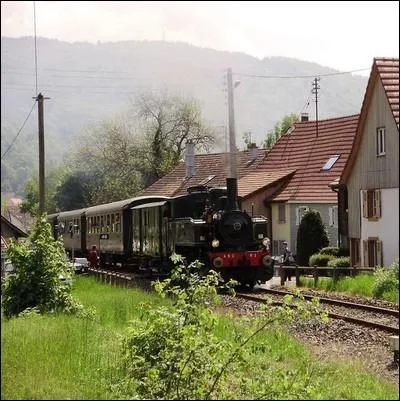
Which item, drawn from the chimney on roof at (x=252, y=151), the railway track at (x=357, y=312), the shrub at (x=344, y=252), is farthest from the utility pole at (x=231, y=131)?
the chimney on roof at (x=252, y=151)

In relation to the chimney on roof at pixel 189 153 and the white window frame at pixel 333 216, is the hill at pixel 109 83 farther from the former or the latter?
the white window frame at pixel 333 216

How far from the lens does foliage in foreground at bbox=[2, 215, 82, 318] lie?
12.4m

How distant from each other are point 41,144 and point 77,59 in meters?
3.99

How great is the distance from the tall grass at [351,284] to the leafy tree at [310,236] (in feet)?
25.8

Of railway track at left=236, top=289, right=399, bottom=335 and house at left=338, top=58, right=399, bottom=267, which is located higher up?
house at left=338, top=58, right=399, bottom=267

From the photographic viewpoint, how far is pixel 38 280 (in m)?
12.6

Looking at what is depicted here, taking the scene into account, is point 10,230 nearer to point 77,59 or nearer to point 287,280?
point 287,280

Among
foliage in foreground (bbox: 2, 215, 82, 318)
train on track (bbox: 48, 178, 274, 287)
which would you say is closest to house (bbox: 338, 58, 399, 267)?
train on track (bbox: 48, 178, 274, 287)

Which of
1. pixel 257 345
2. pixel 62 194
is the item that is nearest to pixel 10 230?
pixel 62 194

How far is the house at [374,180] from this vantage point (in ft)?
63.1

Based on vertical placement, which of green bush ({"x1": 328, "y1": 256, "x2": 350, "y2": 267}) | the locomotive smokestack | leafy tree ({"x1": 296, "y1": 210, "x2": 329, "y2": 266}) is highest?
the locomotive smokestack

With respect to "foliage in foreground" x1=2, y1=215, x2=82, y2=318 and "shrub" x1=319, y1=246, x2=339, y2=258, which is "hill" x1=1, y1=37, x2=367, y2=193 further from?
"shrub" x1=319, y1=246, x2=339, y2=258

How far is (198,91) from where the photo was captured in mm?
18562

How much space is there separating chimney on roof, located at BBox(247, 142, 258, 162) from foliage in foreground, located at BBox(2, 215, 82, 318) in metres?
21.2
